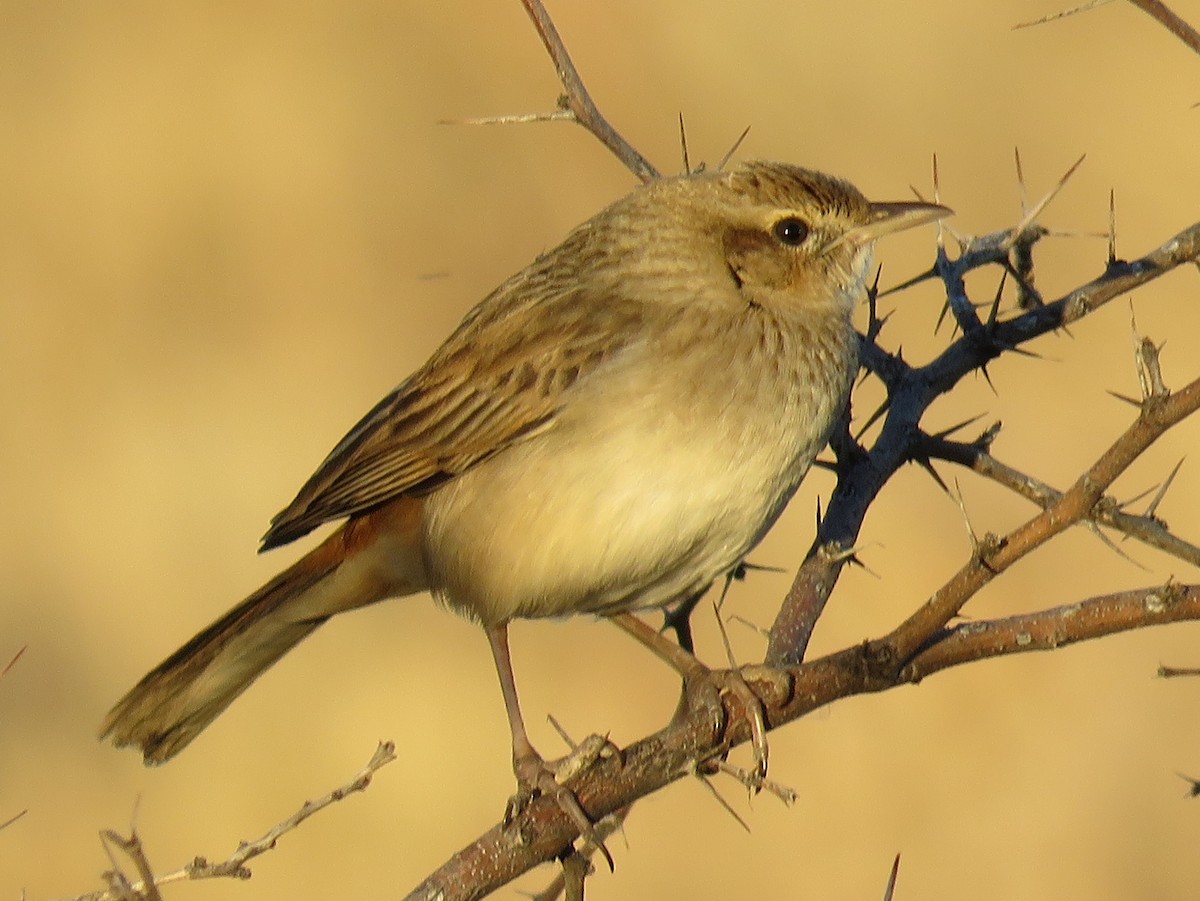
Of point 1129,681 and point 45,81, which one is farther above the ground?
point 45,81

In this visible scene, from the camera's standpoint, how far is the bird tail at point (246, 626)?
5.16m

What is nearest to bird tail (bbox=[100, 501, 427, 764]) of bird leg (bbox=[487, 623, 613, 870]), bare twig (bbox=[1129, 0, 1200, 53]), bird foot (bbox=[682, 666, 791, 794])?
bird leg (bbox=[487, 623, 613, 870])

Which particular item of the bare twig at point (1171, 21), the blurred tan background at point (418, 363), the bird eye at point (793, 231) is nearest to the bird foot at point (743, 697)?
the bird eye at point (793, 231)

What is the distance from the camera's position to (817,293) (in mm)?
5176

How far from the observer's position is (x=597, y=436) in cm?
475

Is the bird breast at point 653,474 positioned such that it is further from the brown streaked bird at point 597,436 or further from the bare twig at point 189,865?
the bare twig at point 189,865

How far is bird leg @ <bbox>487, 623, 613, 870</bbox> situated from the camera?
148 inches

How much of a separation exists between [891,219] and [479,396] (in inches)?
50.2

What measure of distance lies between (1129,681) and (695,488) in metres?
5.30

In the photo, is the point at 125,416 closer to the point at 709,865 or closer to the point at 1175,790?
the point at 709,865

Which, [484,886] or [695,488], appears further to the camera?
[695,488]

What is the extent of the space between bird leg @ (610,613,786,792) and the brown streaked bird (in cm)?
21

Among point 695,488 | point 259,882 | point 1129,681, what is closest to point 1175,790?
point 1129,681

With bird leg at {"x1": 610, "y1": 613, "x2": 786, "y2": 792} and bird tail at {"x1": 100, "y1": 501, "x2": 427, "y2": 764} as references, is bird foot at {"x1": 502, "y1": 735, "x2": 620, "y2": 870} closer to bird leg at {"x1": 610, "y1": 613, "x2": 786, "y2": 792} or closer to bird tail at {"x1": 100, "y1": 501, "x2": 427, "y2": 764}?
bird leg at {"x1": 610, "y1": 613, "x2": 786, "y2": 792}
